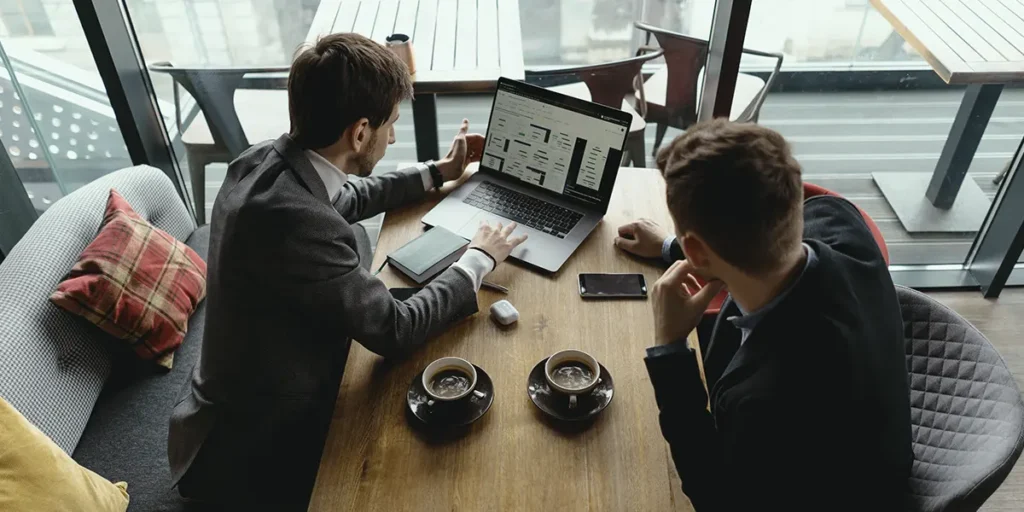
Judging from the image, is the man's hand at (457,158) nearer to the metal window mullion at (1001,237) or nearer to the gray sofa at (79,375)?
the gray sofa at (79,375)

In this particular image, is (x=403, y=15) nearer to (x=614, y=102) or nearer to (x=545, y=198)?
(x=614, y=102)

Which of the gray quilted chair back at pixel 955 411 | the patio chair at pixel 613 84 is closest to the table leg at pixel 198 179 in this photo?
the patio chair at pixel 613 84

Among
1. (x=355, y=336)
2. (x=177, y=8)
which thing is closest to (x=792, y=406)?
(x=355, y=336)

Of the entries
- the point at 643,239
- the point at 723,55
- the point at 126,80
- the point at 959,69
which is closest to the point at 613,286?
the point at 643,239

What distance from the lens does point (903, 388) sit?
1.16m

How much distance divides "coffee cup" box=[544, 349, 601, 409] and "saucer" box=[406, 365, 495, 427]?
0.12m

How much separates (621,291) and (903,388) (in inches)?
23.4

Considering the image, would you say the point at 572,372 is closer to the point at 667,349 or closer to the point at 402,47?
the point at 667,349

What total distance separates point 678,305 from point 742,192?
0.31 metres

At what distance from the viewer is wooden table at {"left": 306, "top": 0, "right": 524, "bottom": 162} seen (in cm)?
215

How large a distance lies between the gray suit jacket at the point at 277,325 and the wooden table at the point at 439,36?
86 centimetres

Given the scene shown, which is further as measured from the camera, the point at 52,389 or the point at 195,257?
the point at 195,257

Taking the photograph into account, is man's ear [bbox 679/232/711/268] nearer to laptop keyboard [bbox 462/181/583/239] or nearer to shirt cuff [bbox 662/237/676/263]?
shirt cuff [bbox 662/237/676/263]

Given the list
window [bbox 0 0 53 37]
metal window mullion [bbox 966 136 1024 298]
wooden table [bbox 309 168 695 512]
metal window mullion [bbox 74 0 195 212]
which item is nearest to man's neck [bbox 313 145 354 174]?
wooden table [bbox 309 168 695 512]
